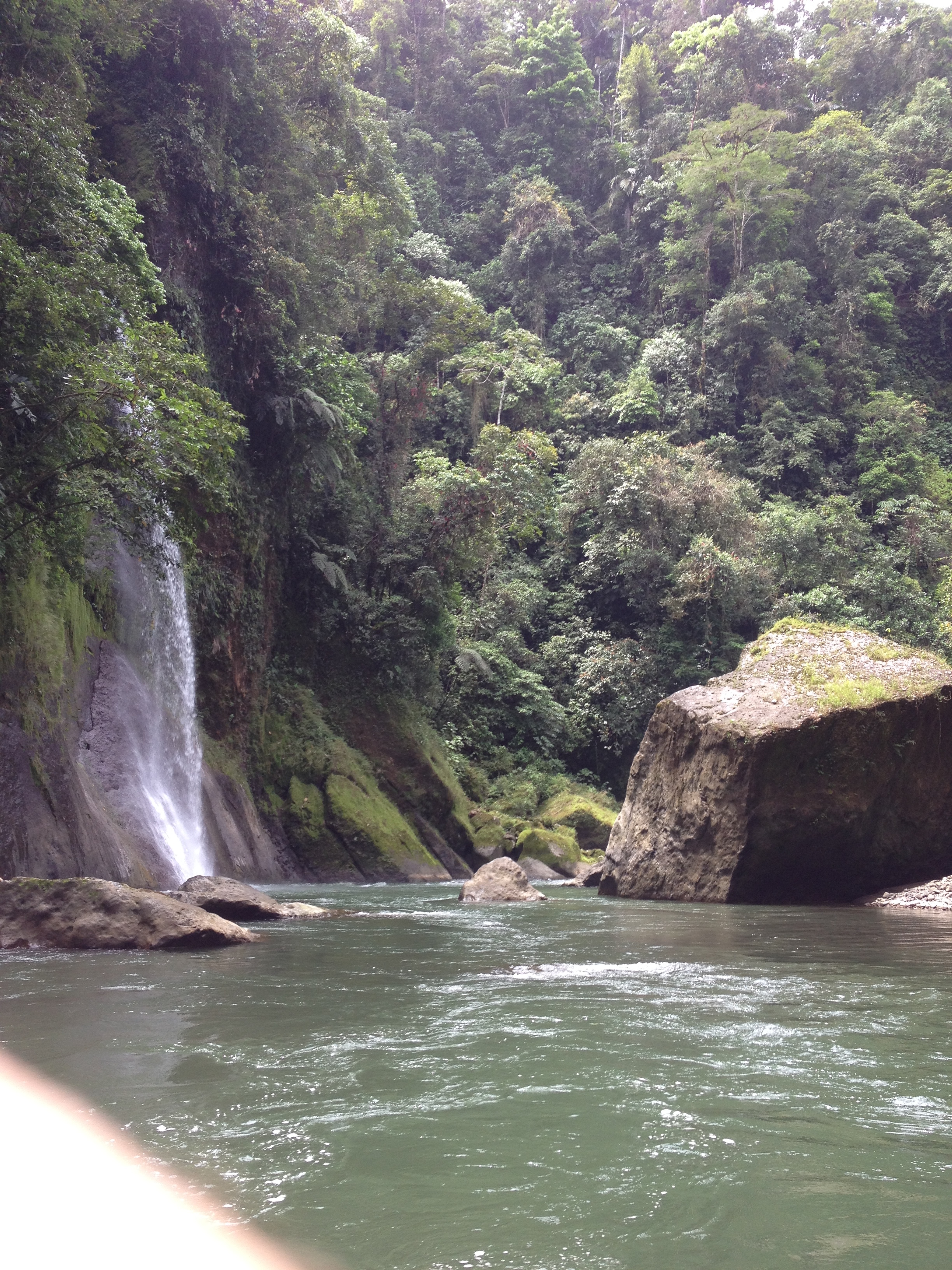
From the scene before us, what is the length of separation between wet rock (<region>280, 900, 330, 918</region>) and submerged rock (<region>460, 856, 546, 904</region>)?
2544 millimetres

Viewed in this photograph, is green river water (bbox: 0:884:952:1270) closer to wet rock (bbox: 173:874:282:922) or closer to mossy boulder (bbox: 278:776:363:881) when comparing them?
wet rock (bbox: 173:874:282:922)

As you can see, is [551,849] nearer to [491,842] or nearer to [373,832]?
[491,842]

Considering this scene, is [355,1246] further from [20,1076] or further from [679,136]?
[679,136]

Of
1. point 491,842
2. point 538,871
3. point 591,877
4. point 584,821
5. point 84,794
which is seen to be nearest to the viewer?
point 84,794

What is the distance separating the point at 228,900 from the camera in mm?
9742

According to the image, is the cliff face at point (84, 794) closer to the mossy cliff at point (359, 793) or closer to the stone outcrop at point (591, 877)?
the mossy cliff at point (359, 793)

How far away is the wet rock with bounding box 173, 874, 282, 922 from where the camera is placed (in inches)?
381

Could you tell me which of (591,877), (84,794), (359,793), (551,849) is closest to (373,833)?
(359,793)

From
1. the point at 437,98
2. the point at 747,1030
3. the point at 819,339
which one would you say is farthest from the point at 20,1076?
the point at 437,98

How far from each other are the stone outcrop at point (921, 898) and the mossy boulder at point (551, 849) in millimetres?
8094

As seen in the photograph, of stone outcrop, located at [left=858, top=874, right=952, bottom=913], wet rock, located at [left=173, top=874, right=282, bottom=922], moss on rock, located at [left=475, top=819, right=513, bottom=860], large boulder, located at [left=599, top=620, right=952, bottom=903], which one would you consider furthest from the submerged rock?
moss on rock, located at [left=475, top=819, right=513, bottom=860]

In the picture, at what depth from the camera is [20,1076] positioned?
3.86m

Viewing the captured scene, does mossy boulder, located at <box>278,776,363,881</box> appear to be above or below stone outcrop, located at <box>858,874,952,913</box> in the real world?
above

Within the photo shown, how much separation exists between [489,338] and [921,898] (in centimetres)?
3048
